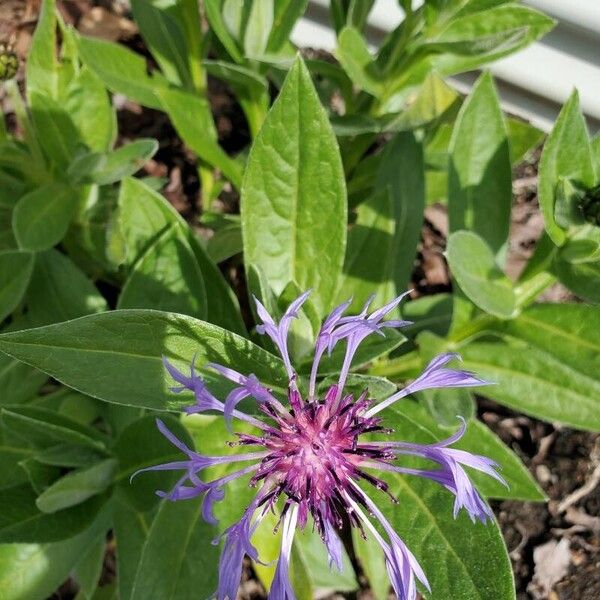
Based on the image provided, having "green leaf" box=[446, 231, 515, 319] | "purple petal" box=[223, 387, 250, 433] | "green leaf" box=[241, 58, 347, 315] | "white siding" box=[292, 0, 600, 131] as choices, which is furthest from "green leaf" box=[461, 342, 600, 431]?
"white siding" box=[292, 0, 600, 131]

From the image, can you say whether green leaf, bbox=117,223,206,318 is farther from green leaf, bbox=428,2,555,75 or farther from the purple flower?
green leaf, bbox=428,2,555,75

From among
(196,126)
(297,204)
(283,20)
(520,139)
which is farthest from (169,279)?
(520,139)

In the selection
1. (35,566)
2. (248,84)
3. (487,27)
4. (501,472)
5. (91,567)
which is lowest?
(91,567)

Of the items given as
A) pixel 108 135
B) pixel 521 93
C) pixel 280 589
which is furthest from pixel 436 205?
pixel 280 589

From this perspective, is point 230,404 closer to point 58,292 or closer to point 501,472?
point 501,472

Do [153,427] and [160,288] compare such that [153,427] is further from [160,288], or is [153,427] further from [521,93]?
[521,93]
